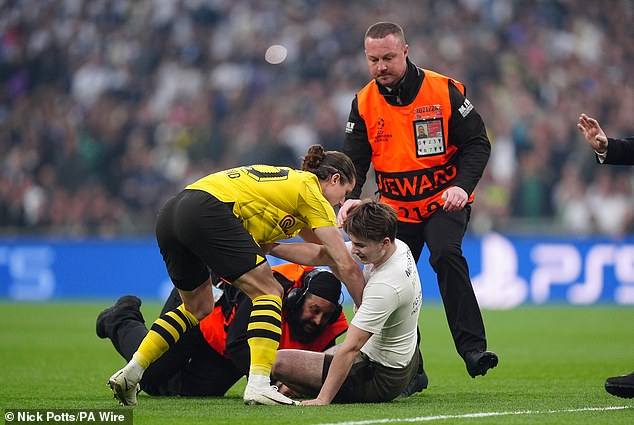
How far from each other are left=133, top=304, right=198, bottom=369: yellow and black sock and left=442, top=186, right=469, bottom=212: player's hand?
188cm

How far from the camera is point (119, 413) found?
6113 mm

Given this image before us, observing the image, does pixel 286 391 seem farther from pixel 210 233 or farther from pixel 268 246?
pixel 210 233

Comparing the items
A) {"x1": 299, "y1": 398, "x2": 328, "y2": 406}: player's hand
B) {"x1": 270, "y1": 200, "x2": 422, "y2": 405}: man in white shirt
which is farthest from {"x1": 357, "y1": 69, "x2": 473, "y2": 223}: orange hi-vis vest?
{"x1": 299, "y1": 398, "x2": 328, "y2": 406}: player's hand

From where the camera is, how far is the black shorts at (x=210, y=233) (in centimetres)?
655

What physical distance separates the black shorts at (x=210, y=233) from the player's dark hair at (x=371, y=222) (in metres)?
0.66

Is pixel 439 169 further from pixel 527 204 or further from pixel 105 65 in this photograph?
pixel 105 65

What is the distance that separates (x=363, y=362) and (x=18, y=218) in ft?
43.9

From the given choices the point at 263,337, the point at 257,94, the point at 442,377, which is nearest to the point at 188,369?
the point at 263,337

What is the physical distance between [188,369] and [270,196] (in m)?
1.64

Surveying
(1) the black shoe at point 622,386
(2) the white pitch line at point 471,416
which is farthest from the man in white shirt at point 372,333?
(1) the black shoe at point 622,386

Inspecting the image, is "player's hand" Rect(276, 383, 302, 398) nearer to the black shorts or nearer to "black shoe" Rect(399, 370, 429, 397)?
"black shoe" Rect(399, 370, 429, 397)

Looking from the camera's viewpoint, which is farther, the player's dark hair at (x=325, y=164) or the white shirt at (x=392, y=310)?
the player's dark hair at (x=325, y=164)

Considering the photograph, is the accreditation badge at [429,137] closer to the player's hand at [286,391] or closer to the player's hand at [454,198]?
the player's hand at [454,198]

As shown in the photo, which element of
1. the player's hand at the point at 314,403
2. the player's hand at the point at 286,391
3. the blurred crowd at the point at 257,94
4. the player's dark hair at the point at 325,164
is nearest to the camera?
the player's hand at the point at 314,403
